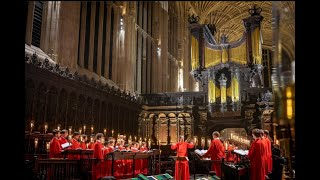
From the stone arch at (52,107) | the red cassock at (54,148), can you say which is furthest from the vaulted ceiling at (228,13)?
the red cassock at (54,148)

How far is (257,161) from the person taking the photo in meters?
7.52

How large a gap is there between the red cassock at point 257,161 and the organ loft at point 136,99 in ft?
0.07

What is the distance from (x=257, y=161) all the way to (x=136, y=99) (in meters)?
13.2

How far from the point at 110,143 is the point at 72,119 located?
2.62 m

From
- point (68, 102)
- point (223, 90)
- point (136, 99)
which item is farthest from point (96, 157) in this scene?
point (223, 90)

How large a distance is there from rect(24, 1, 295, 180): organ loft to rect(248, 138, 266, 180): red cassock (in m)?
0.02

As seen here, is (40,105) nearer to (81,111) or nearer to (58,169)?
(81,111)

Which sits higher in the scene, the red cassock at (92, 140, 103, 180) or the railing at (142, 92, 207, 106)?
the railing at (142, 92, 207, 106)

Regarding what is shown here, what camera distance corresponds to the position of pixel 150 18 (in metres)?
27.6

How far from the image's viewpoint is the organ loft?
973cm

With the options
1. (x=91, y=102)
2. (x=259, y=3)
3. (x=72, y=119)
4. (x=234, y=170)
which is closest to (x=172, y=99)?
(x=91, y=102)

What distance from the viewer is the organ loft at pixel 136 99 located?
973cm

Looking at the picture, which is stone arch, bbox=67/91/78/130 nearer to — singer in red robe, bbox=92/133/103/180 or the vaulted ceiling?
singer in red robe, bbox=92/133/103/180

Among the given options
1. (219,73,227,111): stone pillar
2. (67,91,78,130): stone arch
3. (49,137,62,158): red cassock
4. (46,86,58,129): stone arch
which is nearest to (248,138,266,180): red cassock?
(49,137,62,158): red cassock
